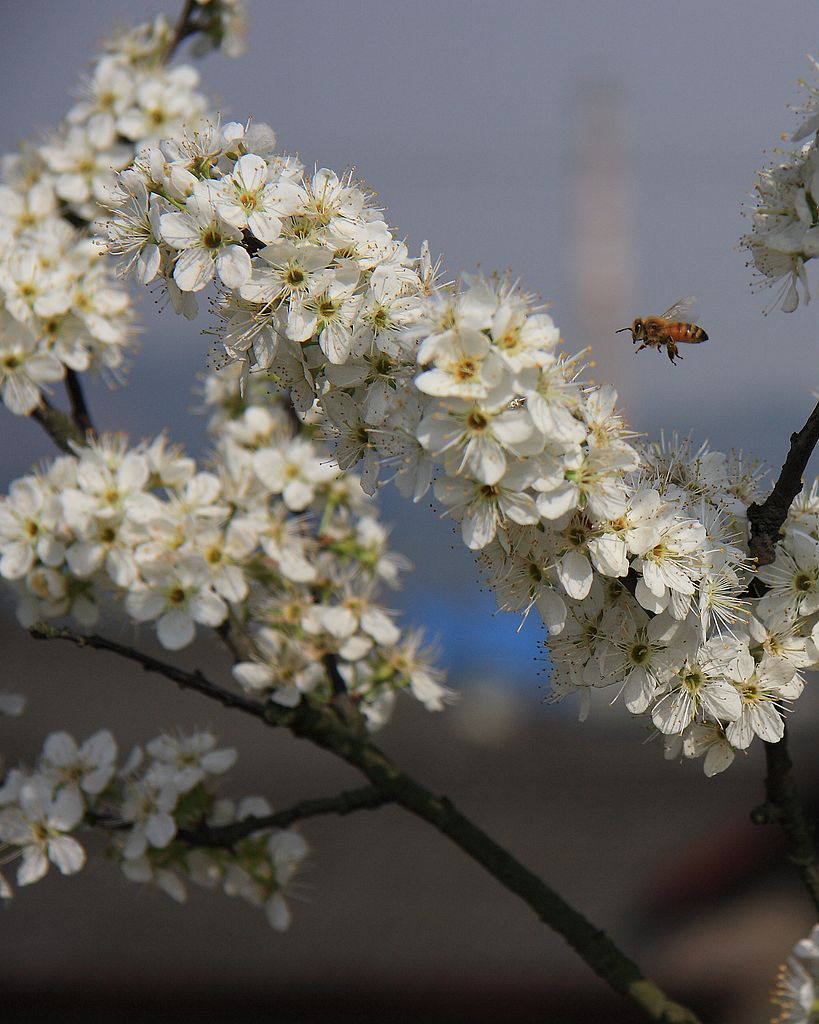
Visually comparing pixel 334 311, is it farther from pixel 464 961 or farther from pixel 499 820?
pixel 499 820

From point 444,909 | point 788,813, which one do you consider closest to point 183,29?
point 788,813

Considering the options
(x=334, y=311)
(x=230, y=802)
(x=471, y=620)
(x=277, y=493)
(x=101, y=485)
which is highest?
(x=471, y=620)

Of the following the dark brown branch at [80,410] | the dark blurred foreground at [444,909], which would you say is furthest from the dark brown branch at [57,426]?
the dark blurred foreground at [444,909]

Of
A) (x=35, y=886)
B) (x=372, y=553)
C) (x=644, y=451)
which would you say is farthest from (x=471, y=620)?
(x=644, y=451)

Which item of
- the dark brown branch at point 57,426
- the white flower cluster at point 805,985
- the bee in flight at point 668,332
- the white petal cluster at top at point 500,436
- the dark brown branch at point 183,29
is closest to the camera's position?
the white petal cluster at top at point 500,436

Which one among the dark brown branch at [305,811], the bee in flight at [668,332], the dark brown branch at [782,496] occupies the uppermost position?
the bee in flight at [668,332]

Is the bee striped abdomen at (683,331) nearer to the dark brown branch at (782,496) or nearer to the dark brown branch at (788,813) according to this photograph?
the dark brown branch at (782,496)

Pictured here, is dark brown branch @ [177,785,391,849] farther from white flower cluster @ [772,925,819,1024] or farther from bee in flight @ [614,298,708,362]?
bee in flight @ [614,298,708,362]

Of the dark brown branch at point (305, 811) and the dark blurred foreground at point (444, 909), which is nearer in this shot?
the dark brown branch at point (305, 811)
